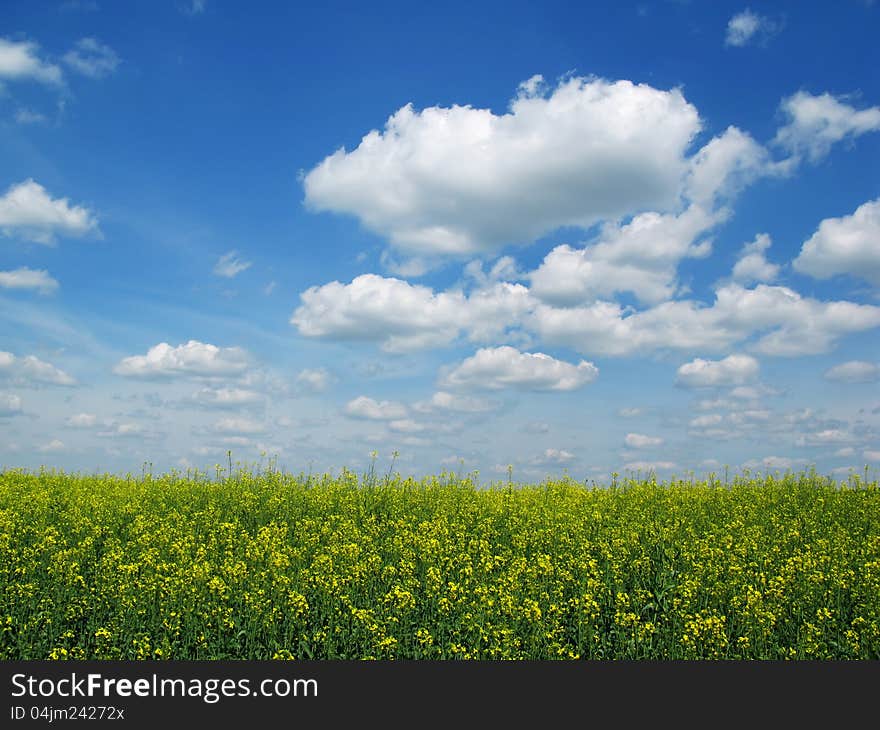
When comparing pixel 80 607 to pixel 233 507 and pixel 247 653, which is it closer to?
pixel 247 653

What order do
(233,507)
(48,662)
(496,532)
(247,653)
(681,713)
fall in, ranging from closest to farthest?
(681,713), (48,662), (247,653), (496,532), (233,507)

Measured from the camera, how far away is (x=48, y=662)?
7523 millimetres

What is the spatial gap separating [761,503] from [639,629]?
29.9ft

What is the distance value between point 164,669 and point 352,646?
2.18m

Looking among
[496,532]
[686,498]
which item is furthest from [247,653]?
[686,498]

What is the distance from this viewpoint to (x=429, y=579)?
998cm

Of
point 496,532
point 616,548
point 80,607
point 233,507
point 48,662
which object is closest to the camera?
point 48,662

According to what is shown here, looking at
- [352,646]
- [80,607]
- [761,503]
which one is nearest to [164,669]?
[352,646]

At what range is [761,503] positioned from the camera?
1648 cm

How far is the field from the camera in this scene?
28.2ft

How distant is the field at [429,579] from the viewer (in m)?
8.59

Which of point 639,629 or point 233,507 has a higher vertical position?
point 233,507

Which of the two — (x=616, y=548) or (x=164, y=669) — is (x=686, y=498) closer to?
Result: (x=616, y=548)

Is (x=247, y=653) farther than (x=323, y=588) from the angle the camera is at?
No
